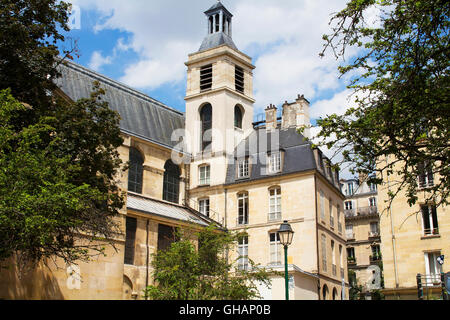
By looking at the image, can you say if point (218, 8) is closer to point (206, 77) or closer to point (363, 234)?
point (206, 77)

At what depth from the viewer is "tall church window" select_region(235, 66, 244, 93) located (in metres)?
36.3

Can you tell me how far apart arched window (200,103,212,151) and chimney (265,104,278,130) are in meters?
4.00

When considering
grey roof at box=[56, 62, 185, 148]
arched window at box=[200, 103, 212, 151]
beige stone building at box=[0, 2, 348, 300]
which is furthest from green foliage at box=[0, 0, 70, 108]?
arched window at box=[200, 103, 212, 151]

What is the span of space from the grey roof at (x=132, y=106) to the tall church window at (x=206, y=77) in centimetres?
323

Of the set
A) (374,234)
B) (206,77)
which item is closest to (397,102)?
(206,77)

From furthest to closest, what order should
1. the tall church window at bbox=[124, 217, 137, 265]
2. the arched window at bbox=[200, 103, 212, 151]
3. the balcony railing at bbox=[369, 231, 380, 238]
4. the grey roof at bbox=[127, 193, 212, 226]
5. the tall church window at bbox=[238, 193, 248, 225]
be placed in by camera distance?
the balcony railing at bbox=[369, 231, 380, 238]
the arched window at bbox=[200, 103, 212, 151]
the tall church window at bbox=[238, 193, 248, 225]
the grey roof at bbox=[127, 193, 212, 226]
the tall church window at bbox=[124, 217, 137, 265]

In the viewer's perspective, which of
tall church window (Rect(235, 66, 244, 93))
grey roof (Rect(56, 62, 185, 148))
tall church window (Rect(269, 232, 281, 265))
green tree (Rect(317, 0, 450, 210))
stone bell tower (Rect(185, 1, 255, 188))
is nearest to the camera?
green tree (Rect(317, 0, 450, 210))

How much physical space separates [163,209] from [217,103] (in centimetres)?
904

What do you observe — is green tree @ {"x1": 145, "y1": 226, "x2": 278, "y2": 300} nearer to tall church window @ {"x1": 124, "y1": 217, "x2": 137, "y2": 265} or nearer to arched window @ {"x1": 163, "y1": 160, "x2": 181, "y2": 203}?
tall church window @ {"x1": 124, "y1": 217, "x2": 137, "y2": 265}

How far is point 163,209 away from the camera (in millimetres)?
29516

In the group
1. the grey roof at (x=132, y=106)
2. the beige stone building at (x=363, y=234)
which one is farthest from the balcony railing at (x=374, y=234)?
the grey roof at (x=132, y=106)
